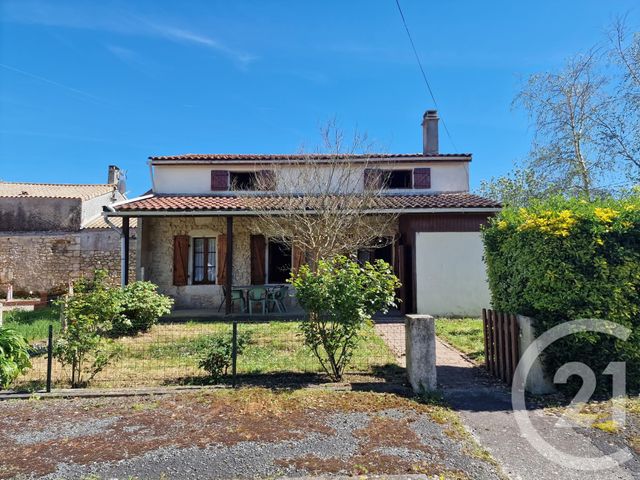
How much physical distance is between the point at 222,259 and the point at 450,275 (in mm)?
7055

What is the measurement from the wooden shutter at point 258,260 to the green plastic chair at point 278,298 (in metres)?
1.09

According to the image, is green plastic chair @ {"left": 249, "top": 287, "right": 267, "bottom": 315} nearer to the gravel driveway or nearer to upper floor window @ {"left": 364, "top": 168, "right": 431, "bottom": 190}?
upper floor window @ {"left": 364, "top": 168, "right": 431, "bottom": 190}

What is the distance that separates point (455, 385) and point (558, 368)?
1.21 metres

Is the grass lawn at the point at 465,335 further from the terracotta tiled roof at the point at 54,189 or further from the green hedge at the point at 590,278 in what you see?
the terracotta tiled roof at the point at 54,189

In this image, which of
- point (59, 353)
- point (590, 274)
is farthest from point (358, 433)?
point (59, 353)

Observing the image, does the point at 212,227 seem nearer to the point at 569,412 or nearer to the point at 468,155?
the point at 468,155

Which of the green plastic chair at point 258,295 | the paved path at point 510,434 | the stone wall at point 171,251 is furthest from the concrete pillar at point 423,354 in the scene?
the stone wall at point 171,251

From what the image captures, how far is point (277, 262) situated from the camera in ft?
42.6

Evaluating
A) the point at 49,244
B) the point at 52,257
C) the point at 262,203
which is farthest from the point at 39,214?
the point at 262,203

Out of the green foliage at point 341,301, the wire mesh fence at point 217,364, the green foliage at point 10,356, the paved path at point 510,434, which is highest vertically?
the green foliage at point 341,301

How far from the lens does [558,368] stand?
462 centimetres

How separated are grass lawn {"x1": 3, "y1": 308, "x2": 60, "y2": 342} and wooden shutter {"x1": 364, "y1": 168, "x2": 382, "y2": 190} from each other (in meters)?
8.05

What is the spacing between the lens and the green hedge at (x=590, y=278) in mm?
4473

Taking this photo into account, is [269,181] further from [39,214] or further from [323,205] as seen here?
[39,214]
